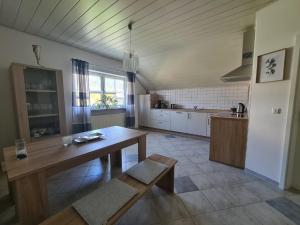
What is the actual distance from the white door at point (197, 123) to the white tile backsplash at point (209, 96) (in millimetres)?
571

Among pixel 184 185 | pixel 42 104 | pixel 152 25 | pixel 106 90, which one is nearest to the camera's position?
pixel 184 185

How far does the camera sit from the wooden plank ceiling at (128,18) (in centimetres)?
170

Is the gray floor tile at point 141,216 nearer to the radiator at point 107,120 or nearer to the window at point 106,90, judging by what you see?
the radiator at point 107,120

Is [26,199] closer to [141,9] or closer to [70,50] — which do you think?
[141,9]

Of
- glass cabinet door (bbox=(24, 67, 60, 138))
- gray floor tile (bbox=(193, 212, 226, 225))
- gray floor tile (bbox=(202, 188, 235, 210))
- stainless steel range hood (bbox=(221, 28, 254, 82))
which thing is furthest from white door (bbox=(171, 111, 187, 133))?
glass cabinet door (bbox=(24, 67, 60, 138))

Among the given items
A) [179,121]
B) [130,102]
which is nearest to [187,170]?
[179,121]

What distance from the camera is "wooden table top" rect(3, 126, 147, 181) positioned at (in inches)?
40.7

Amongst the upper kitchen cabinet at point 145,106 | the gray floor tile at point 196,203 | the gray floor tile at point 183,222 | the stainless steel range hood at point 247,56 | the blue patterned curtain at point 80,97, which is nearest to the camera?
the gray floor tile at point 183,222

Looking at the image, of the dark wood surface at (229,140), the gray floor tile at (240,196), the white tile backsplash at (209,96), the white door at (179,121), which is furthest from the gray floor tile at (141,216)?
the white tile backsplash at (209,96)

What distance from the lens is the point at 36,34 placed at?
8.43 ft

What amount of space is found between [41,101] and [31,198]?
2217mm

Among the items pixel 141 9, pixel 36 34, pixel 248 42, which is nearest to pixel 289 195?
pixel 248 42

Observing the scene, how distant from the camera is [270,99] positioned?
1.82 metres

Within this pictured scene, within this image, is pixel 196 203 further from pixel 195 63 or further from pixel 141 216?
pixel 195 63
